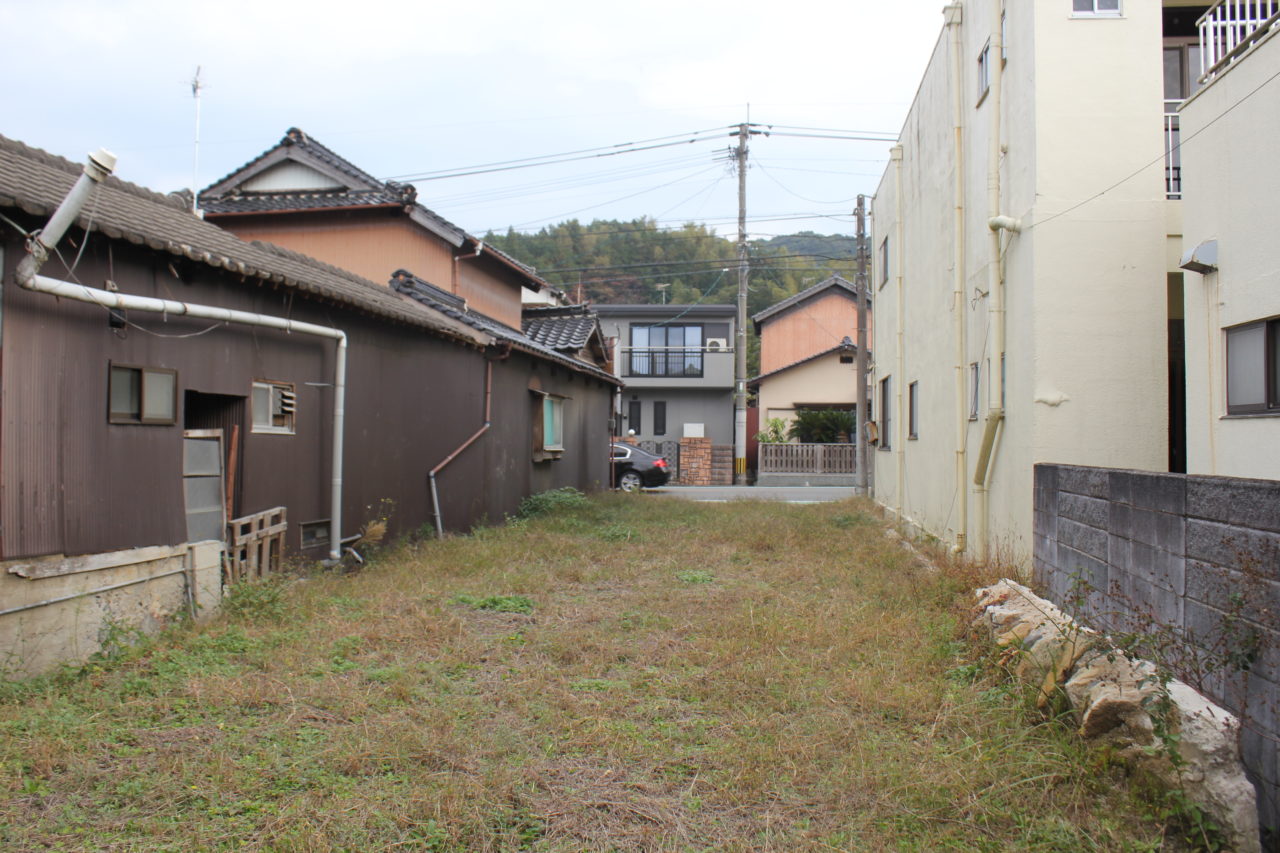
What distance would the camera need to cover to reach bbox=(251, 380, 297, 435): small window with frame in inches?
299

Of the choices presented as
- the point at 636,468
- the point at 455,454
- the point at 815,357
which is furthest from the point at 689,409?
the point at 455,454

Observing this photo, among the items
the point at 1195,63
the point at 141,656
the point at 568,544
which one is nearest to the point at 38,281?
the point at 141,656

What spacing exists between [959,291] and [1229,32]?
3139 millimetres

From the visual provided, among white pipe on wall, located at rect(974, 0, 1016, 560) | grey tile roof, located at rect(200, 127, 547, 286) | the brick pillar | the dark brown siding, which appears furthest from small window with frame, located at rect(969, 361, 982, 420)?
the brick pillar

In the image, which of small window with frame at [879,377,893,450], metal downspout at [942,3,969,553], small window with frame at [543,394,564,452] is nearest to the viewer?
metal downspout at [942,3,969,553]

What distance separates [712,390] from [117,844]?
30592 mm

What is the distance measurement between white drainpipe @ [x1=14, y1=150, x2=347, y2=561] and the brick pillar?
20112mm

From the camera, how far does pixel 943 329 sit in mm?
10156

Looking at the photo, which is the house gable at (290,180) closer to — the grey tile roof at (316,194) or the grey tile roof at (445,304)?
the grey tile roof at (316,194)

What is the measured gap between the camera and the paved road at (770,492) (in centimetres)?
2086

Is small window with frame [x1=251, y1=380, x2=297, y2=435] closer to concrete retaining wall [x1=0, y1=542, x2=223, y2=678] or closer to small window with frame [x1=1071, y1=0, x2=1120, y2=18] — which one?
concrete retaining wall [x1=0, y1=542, x2=223, y2=678]

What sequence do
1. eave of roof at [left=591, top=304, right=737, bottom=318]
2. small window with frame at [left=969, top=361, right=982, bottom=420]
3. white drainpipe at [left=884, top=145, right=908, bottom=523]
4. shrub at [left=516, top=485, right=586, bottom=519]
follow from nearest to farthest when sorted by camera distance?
small window with frame at [left=969, top=361, right=982, bottom=420]
white drainpipe at [left=884, top=145, right=908, bottom=523]
shrub at [left=516, top=485, right=586, bottom=519]
eave of roof at [left=591, top=304, right=737, bottom=318]

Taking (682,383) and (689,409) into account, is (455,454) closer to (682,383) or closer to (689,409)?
(682,383)

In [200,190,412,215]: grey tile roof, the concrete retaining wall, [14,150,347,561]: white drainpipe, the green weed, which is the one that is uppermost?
[200,190,412,215]: grey tile roof
